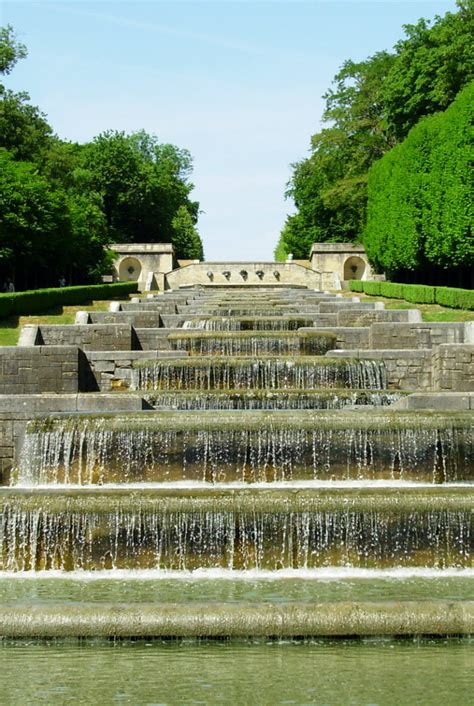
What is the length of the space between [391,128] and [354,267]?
14746 millimetres

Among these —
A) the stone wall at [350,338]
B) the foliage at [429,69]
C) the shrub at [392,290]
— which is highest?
the foliage at [429,69]

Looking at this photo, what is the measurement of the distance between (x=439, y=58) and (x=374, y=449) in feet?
141

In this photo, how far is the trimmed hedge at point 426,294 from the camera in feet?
115

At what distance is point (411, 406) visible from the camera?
1636 centimetres

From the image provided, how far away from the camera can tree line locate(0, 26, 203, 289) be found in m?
46.6

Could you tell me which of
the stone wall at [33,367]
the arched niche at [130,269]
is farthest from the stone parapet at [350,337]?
the arched niche at [130,269]

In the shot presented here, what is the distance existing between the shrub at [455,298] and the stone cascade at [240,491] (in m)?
14.7

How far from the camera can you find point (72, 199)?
5919 cm

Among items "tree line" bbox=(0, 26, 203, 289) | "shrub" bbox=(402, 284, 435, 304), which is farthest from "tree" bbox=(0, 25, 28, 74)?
"shrub" bbox=(402, 284, 435, 304)

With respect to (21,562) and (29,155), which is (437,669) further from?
(29,155)

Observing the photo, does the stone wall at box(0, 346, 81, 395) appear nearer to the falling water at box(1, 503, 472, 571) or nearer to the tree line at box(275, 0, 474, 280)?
the falling water at box(1, 503, 472, 571)

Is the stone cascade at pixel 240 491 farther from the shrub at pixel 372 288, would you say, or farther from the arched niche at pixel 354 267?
the arched niche at pixel 354 267

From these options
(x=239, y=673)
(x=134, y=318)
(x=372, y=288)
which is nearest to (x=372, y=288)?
(x=372, y=288)

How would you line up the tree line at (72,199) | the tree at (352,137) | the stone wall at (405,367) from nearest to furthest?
the stone wall at (405,367), the tree line at (72,199), the tree at (352,137)
